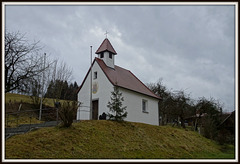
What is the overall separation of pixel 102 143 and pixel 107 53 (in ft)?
43.5

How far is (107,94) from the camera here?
2134 cm

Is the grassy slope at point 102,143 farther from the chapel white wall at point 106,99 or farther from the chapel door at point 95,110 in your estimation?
the chapel door at point 95,110

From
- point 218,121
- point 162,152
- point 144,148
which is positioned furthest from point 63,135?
point 218,121

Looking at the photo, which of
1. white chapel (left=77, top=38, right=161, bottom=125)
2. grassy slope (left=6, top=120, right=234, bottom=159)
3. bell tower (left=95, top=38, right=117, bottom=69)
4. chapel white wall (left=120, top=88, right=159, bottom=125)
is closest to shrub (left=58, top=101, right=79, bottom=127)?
grassy slope (left=6, top=120, right=234, bottom=159)

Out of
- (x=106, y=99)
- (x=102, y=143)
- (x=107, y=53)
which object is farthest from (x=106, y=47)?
(x=102, y=143)

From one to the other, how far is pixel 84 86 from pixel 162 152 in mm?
11558

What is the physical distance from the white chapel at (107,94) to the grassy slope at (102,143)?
341 centimetres

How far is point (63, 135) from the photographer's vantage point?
1225 centimetres

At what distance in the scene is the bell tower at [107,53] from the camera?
24556 mm

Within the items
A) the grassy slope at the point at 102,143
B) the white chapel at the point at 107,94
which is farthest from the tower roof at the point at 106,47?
the grassy slope at the point at 102,143

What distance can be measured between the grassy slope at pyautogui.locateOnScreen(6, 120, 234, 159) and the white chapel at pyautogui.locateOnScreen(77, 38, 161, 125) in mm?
3412

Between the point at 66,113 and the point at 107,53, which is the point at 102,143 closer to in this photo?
the point at 66,113

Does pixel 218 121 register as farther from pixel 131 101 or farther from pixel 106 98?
pixel 106 98

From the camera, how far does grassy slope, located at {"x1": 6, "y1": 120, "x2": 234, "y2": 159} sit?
10.3m
